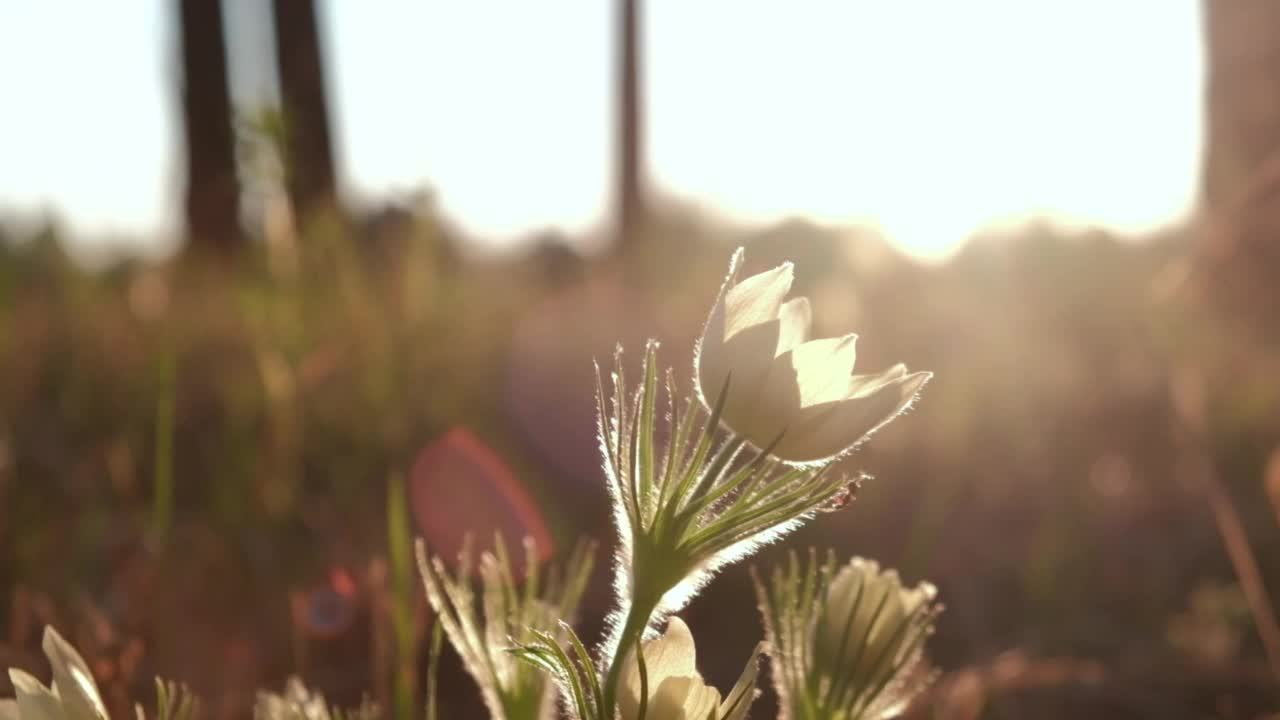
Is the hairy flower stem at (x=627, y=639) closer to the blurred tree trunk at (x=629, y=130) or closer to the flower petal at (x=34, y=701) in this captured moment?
the flower petal at (x=34, y=701)

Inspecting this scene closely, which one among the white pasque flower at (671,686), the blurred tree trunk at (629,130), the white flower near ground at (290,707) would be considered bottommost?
the white flower near ground at (290,707)

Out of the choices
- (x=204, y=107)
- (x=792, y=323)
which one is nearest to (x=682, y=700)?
(x=792, y=323)

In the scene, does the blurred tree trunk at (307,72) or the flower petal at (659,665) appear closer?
the flower petal at (659,665)

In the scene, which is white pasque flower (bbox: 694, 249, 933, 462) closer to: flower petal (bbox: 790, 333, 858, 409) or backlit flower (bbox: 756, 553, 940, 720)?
flower petal (bbox: 790, 333, 858, 409)

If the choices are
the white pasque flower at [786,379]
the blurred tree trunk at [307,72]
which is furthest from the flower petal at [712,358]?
the blurred tree trunk at [307,72]

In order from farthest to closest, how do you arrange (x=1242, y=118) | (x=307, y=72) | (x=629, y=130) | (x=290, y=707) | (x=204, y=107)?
1. (x=629, y=130)
2. (x=204, y=107)
3. (x=307, y=72)
4. (x=1242, y=118)
5. (x=290, y=707)

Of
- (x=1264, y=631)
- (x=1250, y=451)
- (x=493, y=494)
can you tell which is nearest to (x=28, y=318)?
(x=493, y=494)

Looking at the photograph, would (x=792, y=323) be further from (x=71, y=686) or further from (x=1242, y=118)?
(x=1242, y=118)
